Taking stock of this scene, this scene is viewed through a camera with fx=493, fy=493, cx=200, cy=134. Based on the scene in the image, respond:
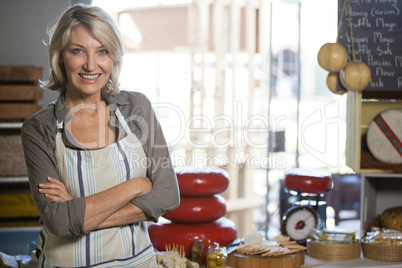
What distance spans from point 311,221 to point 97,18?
52.5 inches

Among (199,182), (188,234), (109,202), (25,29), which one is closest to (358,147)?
(199,182)

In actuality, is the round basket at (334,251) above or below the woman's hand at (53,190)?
below

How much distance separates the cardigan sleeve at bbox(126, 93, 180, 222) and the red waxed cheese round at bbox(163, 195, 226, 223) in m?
0.50

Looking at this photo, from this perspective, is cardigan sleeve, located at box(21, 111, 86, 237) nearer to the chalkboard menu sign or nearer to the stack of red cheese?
the stack of red cheese

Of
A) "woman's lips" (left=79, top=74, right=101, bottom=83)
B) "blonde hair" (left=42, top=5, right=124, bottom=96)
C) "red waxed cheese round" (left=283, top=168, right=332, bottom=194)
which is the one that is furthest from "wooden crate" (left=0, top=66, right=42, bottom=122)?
"red waxed cheese round" (left=283, top=168, right=332, bottom=194)

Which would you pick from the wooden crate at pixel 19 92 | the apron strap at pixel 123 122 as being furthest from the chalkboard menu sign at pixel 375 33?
the wooden crate at pixel 19 92

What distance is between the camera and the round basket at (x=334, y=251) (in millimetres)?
2078

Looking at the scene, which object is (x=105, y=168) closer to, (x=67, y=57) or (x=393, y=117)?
(x=67, y=57)

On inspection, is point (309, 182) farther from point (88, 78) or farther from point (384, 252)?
point (88, 78)

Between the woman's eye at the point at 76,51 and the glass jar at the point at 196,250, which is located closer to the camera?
the woman's eye at the point at 76,51

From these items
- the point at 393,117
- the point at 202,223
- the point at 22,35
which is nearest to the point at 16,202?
the point at 22,35

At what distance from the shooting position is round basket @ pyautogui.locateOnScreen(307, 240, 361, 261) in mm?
2078

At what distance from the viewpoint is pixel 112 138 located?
159cm

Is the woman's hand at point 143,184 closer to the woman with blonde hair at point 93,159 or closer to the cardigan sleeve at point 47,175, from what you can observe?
the woman with blonde hair at point 93,159
